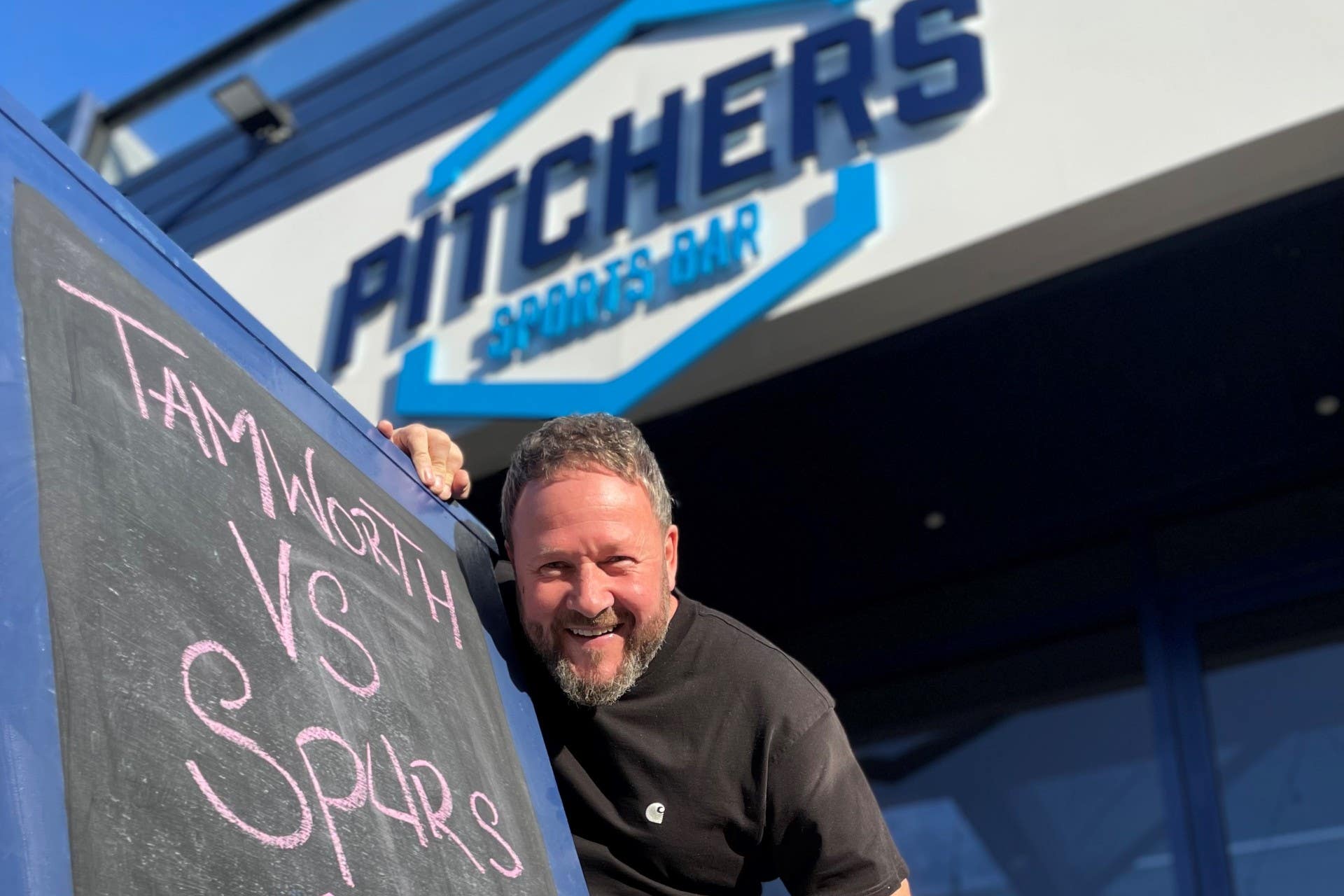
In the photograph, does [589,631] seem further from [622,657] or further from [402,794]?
[402,794]

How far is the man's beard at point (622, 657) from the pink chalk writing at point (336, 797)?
1.86 feet

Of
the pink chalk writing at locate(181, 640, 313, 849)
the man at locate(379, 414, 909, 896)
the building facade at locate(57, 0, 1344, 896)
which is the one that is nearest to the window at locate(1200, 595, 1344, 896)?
the building facade at locate(57, 0, 1344, 896)

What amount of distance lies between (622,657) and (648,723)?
5.6 inches

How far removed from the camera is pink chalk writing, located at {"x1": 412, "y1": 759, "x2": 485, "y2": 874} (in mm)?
1285

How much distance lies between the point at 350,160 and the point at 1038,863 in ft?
14.0

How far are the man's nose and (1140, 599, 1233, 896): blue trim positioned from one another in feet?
10.4

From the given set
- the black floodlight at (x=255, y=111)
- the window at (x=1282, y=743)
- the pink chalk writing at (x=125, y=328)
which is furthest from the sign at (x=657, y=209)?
the pink chalk writing at (x=125, y=328)

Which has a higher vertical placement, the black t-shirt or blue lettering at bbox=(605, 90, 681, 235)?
blue lettering at bbox=(605, 90, 681, 235)

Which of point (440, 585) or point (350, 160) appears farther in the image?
point (350, 160)

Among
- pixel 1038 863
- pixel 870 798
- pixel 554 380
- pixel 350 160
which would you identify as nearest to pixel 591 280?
pixel 554 380

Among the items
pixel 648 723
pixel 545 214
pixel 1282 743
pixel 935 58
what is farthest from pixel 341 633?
pixel 1282 743

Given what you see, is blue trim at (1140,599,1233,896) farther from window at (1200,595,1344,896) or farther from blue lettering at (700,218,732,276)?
blue lettering at (700,218,732,276)

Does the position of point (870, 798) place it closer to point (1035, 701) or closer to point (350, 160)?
point (1035, 701)

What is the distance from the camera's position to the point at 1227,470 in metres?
4.72
